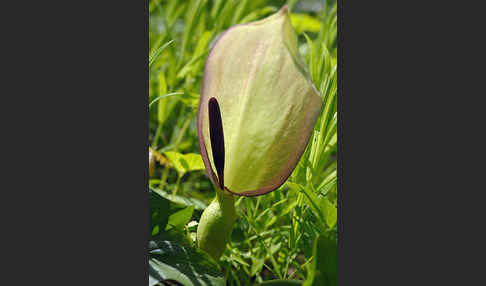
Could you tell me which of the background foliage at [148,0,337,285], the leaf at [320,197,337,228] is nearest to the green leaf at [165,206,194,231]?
the background foliage at [148,0,337,285]

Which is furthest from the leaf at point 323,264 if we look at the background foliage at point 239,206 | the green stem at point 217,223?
the green stem at point 217,223

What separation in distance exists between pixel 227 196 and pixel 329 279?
0.13 meters

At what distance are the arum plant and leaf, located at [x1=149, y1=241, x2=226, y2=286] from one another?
0.07 metres

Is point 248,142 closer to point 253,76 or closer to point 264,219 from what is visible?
point 253,76

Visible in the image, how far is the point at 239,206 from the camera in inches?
27.4

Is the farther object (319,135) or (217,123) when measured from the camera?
(319,135)

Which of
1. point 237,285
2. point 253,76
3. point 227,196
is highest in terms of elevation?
point 253,76

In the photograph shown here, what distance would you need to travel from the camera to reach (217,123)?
47 centimetres

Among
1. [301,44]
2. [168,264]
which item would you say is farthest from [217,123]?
[301,44]

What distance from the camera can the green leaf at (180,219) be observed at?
1.77ft

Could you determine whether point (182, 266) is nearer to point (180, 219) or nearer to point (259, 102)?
point (180, 219)

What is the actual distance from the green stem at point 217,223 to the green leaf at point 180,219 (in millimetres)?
20

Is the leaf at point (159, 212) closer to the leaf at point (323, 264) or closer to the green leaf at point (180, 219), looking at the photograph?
the green leaf at point (180, 219)

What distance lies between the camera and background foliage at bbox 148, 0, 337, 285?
507 millimetres
